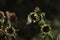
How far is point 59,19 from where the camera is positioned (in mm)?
3244

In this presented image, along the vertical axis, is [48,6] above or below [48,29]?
above

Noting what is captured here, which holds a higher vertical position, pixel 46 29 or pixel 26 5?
pixel 26 5

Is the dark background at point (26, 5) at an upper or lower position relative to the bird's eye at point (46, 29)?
upper

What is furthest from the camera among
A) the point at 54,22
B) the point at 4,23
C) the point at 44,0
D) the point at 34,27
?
the point at 44,0

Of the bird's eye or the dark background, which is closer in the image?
the bird's eye

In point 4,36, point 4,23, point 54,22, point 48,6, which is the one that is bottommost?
point 4,36

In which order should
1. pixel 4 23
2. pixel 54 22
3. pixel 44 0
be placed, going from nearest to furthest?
pixel 4 23 < pixel 54 22 < pixel 44 0

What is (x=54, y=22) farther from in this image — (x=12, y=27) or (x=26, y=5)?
(x=12, y=27)

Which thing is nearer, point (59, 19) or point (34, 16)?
point (34, 16)

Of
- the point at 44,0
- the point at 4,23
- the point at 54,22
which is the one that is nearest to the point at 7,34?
the point at 4,23

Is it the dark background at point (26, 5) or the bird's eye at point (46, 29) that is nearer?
the bird's eye at point (46, 29)

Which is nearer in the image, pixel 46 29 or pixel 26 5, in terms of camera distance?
pixel 46 29

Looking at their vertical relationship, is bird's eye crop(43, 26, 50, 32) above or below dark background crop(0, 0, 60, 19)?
below

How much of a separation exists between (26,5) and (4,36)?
169cm
